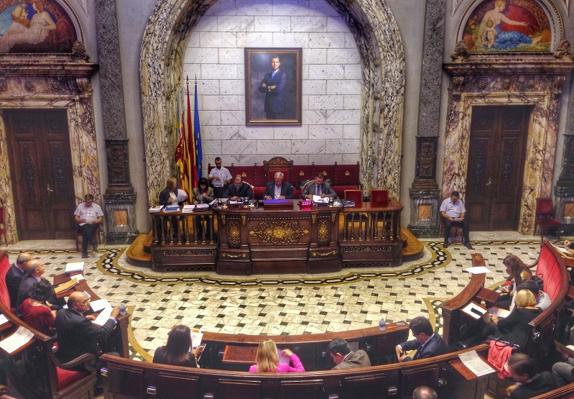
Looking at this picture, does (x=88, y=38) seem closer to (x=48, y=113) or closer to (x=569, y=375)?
(x=48, y=113)

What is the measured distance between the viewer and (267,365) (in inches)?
162

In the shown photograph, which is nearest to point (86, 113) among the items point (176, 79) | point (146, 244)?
point (176, 79)

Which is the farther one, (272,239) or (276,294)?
(272,239)

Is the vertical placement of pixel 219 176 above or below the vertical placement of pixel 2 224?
above

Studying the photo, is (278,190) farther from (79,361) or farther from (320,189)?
(79,361)

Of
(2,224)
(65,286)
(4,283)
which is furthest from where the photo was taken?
(2,224)

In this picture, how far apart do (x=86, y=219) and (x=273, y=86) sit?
4677mm

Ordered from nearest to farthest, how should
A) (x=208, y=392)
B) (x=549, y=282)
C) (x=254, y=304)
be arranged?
(x=208, y=392) < (x=549, y=282) < (x=254, y=304)

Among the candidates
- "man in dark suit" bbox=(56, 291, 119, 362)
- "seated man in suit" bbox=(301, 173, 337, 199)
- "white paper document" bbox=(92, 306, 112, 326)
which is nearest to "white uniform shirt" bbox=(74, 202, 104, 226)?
"seated man in suit" bbox=(301, 173, 337, 199)

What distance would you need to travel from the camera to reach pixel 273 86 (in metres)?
11.2

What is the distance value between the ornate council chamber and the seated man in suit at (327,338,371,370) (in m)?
4.07

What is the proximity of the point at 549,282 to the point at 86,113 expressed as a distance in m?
8.03

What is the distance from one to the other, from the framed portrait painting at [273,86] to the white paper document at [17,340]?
743 cm

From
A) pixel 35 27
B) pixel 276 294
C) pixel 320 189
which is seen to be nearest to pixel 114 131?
pixel 35 27
